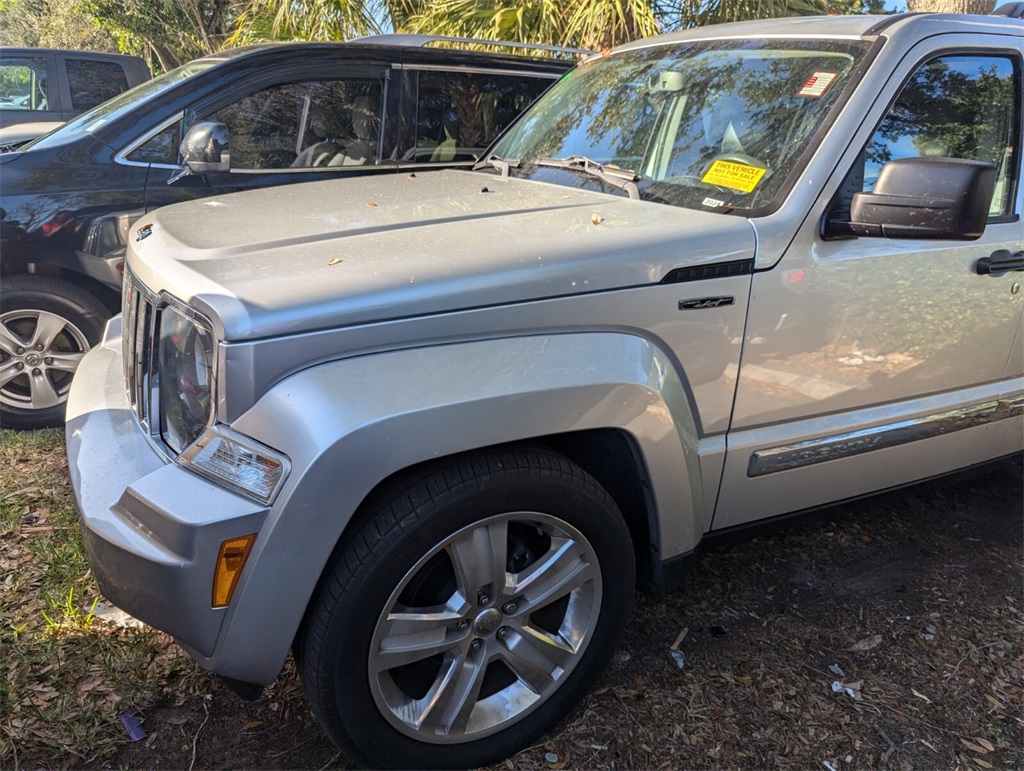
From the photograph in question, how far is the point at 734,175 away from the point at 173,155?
2.90 metres

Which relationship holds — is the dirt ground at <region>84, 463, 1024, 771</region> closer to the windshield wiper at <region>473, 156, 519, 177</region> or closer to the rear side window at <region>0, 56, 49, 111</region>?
the windshield wiper at <region>473, 156, 519, 177</region>

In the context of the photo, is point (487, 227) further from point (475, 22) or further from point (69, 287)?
point (475, 22)

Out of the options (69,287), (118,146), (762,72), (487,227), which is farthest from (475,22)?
(487,227)

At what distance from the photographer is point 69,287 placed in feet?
12.5

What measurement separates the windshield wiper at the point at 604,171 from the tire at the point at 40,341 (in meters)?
2.37

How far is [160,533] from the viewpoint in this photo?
1710mm

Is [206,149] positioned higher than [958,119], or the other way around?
[958,119]

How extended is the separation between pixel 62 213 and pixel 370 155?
161 centimetres

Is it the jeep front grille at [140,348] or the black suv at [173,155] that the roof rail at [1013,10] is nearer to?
the black suv at [173,155]

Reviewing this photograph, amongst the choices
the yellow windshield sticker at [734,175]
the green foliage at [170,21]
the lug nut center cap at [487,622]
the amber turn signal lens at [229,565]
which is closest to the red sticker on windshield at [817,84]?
the yellow windshield sticker at [734,175]

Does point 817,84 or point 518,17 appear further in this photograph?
point 518,17

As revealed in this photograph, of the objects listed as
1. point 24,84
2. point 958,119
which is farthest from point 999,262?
point 24,84

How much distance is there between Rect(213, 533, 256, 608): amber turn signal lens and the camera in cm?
167

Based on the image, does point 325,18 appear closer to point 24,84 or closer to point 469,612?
point 24,84
